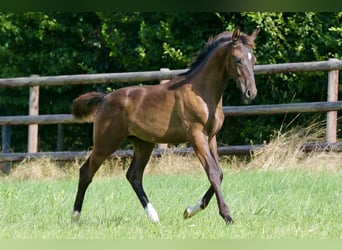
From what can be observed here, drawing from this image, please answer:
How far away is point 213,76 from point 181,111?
410 mm

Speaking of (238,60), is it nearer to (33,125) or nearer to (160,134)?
(160,134)

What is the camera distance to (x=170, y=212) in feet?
20.3

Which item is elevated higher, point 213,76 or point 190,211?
point 213,76

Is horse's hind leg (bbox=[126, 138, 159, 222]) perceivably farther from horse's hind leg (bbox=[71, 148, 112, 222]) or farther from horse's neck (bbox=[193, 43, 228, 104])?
horse's neck (bbox=[193, 43, 228, 104])

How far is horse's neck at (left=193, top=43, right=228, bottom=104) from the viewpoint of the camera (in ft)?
20.2

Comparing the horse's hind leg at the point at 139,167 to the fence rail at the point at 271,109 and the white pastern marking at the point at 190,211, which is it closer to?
the white pastern marking at the point at 190,211

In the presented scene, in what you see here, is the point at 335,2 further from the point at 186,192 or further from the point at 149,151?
the point at 186,192

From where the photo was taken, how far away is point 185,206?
6.59 meters

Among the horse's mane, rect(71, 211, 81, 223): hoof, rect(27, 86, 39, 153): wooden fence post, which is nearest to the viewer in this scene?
rect(71, 211, 81, 223): hoof

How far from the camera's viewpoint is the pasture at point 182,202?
4277mm

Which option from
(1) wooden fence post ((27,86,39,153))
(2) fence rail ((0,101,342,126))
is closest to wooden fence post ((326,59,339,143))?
(2) fence rail ((0,101,342,126))

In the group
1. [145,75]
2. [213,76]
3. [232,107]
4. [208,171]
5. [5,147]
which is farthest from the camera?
[5,147]

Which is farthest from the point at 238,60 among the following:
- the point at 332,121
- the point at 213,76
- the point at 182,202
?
the point at 332,121

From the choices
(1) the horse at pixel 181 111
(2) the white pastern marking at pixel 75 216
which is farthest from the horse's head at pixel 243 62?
(2) the white pastern marking at pixel 75 216
